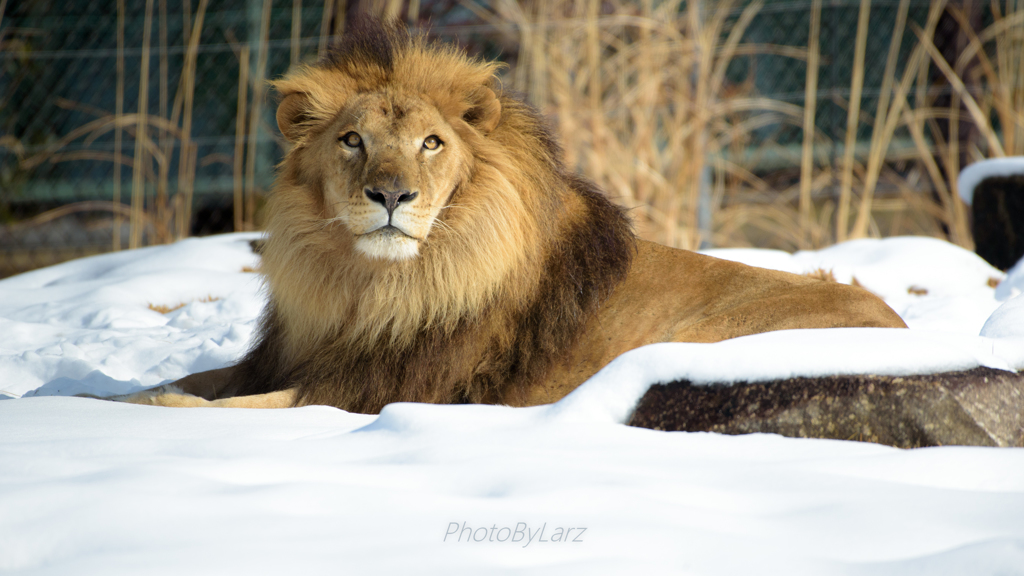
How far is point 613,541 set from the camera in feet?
4.20

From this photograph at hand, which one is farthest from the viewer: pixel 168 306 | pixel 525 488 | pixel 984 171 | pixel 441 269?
pixel 984 171

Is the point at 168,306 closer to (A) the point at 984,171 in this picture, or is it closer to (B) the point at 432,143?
(B) the point at 432,143

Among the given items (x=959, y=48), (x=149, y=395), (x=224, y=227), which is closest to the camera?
(x=149, y=395)

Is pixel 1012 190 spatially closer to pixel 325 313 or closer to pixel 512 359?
pixel 512 359

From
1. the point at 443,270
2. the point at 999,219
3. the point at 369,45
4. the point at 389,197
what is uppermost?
the point at 369,45

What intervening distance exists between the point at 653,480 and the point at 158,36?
26.1 feet

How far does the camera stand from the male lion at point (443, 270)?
8.61 ft

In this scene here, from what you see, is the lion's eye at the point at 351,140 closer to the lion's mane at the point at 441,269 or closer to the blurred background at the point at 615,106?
the lion's mane at the point at 441,269

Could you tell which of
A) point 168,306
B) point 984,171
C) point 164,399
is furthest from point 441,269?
point 984,171

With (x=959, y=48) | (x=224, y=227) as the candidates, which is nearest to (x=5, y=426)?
(x=224, y=227)

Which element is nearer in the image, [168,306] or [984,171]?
[168,306]

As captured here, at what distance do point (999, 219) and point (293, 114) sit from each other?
434 centimetres

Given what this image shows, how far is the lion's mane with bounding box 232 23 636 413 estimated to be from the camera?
2656mm

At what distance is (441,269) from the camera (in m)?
2.66
